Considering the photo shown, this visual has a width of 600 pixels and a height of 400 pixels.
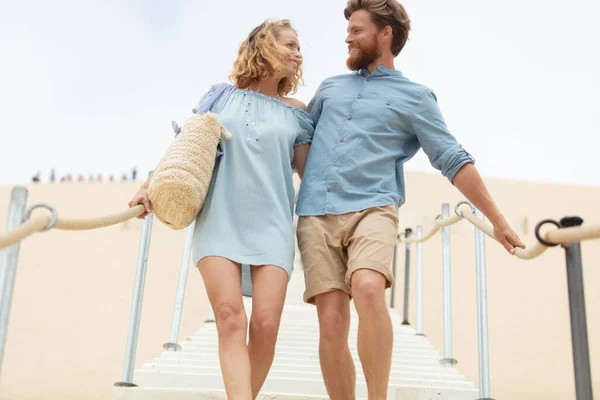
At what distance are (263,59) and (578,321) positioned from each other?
175cm

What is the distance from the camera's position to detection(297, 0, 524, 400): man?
112 inches

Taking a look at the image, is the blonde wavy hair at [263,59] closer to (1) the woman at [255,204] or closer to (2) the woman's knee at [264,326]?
(1) the woman at [255,204]

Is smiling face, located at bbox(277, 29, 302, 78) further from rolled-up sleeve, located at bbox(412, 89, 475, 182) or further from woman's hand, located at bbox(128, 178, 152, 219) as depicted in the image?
woman's hand, located at bbox(128, 178, 152, 219)

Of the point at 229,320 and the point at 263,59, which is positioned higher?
the point at 263,59

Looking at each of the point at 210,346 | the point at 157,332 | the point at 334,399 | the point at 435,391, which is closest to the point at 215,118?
the point at 334,399

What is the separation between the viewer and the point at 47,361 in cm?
676

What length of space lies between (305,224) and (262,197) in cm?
29

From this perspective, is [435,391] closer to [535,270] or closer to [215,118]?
[215,118]

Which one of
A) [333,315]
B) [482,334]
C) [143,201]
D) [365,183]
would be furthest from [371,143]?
[482,334]

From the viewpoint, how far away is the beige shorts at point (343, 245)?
9.45 feet

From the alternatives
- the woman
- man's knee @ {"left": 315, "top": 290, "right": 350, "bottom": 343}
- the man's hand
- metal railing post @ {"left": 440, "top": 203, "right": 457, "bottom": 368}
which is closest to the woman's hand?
the woman

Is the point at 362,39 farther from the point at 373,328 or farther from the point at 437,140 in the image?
the point at 373,328

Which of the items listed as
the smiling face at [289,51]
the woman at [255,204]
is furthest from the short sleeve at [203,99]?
the smiling face at [289,51]

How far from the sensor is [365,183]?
3.07 m
